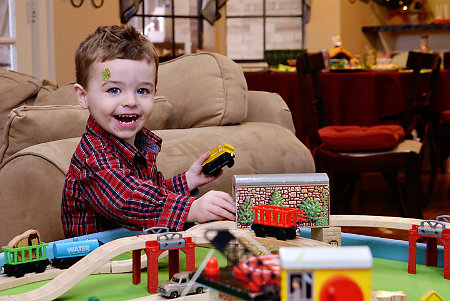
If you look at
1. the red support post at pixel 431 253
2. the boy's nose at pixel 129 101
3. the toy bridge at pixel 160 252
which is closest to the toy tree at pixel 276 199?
the toy bridge at pixel 160 252

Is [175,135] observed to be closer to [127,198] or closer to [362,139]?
[127,198]

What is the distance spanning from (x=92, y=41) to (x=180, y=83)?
765mm

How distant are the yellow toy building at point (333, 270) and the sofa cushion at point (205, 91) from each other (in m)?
1.51

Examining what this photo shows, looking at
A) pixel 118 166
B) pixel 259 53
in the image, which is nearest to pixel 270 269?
pixel 118 166

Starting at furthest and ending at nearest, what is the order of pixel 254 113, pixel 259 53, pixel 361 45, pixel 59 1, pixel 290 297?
pixel 361 45, pixel 259 53, pixel 59 1, pixel 254 113, pixel 290 297

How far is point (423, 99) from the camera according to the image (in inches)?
142

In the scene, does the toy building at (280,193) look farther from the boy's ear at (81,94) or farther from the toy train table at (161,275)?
the boy's ear at (81,94)

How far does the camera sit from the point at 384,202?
4105 millimetres

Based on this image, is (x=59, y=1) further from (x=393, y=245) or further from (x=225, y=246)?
(x=225, y=246)

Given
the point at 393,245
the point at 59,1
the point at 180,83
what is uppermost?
the point at 59,1

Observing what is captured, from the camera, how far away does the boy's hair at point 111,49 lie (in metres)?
1.15

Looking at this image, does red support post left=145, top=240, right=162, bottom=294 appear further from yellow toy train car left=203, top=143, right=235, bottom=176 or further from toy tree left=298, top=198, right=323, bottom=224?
yellow toy train car left=203, top=143, right=235, bottom=176

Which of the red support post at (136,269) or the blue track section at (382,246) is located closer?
the red support post at (136,269)

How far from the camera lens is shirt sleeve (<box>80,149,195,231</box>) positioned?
3.57 feet
